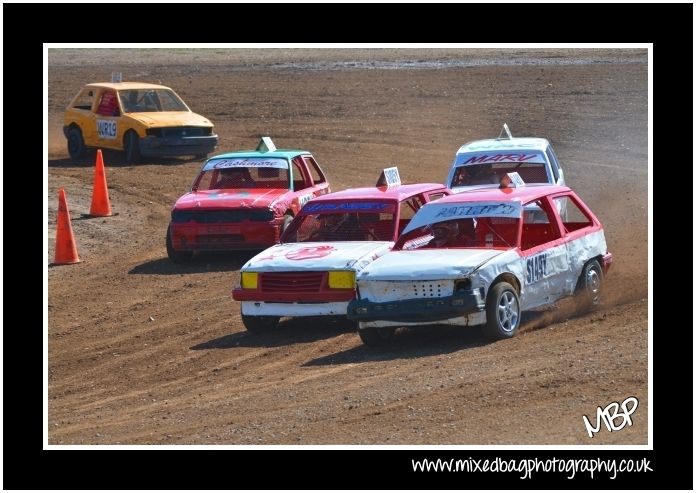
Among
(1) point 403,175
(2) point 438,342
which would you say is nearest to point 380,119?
(1) point 403,175

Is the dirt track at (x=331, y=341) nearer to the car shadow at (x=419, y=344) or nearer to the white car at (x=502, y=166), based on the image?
the car shadow at (x=419, y=344)

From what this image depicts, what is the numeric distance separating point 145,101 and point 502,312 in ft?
50.5

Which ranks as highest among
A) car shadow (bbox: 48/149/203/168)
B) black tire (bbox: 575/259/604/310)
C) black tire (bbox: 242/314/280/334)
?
car shadow (bbox: 48/149/203/168)

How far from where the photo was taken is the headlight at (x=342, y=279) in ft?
42.8

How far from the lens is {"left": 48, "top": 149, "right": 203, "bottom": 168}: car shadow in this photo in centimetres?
2641

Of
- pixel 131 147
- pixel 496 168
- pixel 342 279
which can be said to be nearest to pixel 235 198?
pixel 496 168

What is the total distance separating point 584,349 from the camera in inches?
443

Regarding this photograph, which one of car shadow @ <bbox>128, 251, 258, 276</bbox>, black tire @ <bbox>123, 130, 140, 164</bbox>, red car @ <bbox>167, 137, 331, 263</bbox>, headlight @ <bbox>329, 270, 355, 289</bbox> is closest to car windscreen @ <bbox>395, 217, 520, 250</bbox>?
headlight @ <bbox>329, 270, 355, 289</bbox>

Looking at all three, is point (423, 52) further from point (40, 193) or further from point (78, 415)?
point (78, 415)

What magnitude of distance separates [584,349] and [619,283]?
336 cm

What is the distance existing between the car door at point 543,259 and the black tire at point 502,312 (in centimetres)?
27

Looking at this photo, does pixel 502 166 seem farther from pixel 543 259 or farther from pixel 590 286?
pixel 543 259

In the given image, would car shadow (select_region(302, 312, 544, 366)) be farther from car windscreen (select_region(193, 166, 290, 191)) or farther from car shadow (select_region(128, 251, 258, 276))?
car windscreen (select_region(193, 166, 290, 191))

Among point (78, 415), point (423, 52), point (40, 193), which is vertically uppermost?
point (423, 52)
